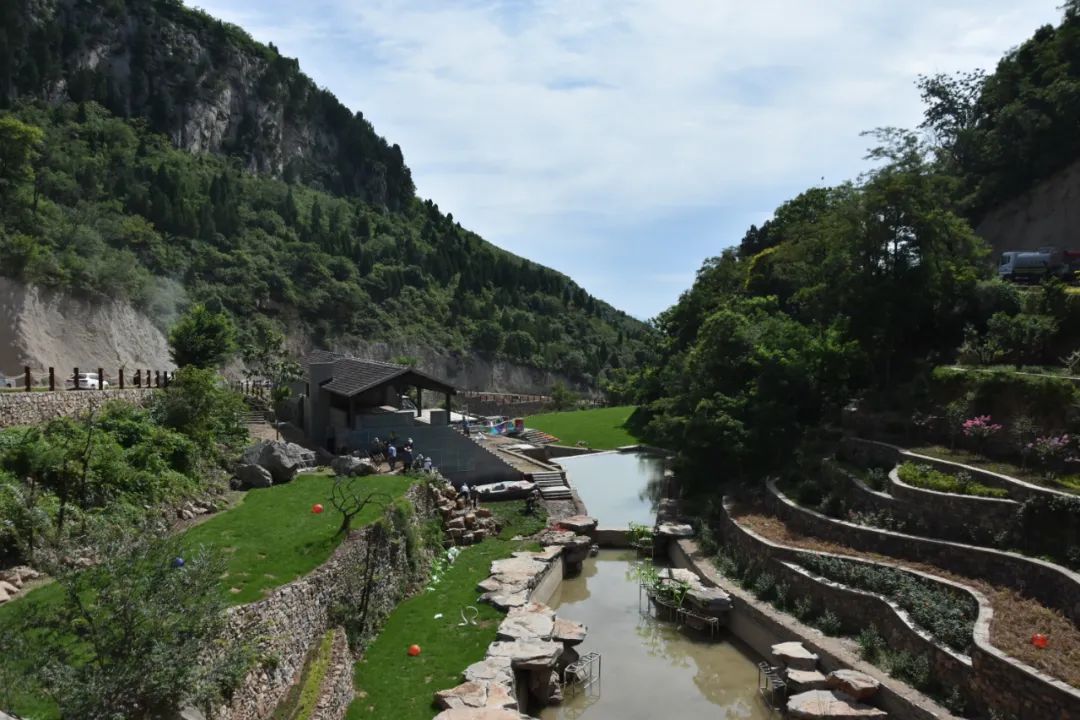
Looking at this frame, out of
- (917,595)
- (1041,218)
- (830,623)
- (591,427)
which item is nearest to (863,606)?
(830,623)

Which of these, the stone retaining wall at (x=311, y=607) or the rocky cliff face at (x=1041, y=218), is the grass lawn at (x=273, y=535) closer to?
the stone retaining wall at (x=311, y=607)

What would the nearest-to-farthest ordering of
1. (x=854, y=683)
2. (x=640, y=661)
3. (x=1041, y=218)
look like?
(x=854, y=683), (x=640, y=661), (x=1041, y=218)

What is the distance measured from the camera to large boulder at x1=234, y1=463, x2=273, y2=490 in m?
22.4

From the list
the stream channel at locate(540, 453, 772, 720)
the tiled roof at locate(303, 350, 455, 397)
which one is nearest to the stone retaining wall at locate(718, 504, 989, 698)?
the stream channel at locate(540, 453, 772, 720)

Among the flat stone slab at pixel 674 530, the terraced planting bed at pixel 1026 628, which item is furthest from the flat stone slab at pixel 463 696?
the flat stone slab at pixel 674 530

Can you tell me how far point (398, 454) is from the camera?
90.9 feet

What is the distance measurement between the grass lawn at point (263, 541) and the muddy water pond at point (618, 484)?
11.1 meters

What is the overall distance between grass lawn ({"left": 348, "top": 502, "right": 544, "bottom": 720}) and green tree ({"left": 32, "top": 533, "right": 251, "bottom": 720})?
3.78 m

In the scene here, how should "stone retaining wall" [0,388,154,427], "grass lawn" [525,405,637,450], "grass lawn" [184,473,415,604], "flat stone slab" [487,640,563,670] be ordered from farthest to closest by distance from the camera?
"grass lawn" [525,405,637,450] < "stone retaining wall" [0,388,154,427] < "flat stone slab" [487,640,563,670] < "grass lawn" [184,473,415,604]

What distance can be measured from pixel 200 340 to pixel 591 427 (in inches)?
1026

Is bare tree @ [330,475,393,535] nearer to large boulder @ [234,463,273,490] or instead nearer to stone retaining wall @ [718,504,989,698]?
large boulder @ [234,463,273,490]

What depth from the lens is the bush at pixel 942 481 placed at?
1711 cm

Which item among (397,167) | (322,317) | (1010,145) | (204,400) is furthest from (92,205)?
(397,167)

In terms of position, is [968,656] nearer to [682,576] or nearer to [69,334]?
[682,576]
